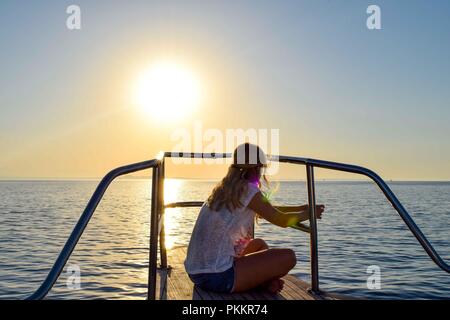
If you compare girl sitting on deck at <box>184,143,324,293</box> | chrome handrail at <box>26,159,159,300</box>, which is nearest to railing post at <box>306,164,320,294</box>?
girl sitting on deck at <box>184,143,324,293</box>

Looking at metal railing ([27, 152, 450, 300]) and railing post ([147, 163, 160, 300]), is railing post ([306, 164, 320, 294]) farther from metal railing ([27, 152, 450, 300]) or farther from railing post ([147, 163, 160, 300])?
railing post ([147, 163, 160, 300])

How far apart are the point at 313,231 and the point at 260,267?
0.55m

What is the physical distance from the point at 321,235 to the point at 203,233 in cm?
1248

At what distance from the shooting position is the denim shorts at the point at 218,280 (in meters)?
3.76

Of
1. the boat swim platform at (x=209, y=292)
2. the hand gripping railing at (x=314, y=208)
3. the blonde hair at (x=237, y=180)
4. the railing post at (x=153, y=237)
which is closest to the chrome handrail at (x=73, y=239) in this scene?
the railing post at (x=153, y=237)

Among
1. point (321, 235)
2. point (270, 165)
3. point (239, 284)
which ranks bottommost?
point (321, 235)

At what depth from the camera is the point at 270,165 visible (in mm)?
4074

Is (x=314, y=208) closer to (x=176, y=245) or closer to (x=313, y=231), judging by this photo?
(x=313, y=231)

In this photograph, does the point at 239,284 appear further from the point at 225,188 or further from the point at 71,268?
the point at 71,268

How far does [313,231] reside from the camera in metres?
4.09

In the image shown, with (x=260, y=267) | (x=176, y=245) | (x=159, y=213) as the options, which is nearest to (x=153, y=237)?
(x=159, y=213)

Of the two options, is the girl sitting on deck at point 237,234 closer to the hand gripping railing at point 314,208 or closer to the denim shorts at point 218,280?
the denim shorts at point 218,280
